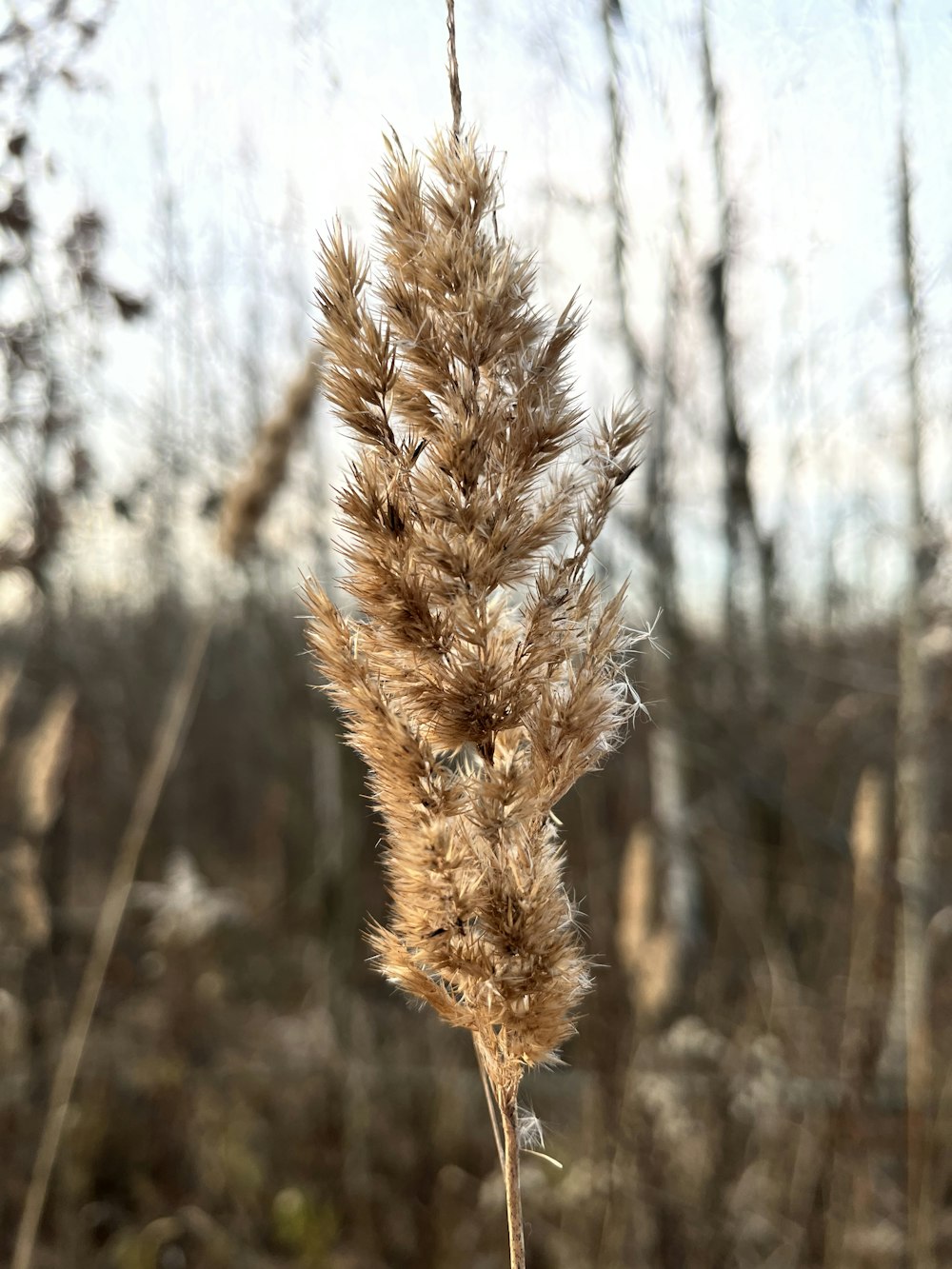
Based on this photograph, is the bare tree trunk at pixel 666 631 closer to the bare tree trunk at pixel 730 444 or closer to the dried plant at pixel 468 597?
the bare tree trunk at pixel 730 444

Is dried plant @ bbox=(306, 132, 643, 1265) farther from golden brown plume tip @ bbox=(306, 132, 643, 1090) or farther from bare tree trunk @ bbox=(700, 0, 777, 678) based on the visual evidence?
bare tree trunk @ bbox=(700, 0, 777, 678)

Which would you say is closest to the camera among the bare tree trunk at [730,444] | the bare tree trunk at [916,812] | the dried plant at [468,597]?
the dried plant at [468,597]

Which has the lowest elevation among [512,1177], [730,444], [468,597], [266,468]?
[512,1177]

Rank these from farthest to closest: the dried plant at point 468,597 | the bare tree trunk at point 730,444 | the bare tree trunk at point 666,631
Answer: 1. the bare tree trunk at point 666,631
2. the bare tree trunk at point 730,444
3. the dried plant at point 468,597

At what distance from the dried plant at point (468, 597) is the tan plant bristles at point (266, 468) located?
7.90ft

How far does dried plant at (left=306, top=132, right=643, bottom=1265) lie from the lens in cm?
98

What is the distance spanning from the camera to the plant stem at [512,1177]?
3.25 feet

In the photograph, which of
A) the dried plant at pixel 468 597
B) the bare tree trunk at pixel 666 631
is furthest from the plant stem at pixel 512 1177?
the bare tree trunk at pixel 666 631

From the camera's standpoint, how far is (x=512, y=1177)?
994 millimetres

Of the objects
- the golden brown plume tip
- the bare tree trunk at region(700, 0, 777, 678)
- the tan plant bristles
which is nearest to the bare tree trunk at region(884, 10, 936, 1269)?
the bare tree trunk at region(700, 0, 777, 678)

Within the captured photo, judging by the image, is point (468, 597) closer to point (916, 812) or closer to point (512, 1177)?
point (512, 1177)

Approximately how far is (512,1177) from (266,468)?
2757 millimetres

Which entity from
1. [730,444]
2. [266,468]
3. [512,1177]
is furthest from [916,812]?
[512,1177]

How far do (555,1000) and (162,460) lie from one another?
508 cm
